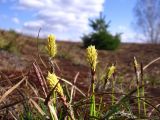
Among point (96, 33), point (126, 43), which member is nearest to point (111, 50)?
point (96, 33)

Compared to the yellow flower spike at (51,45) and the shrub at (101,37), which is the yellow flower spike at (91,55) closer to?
the yellow flower spike at (51,45)

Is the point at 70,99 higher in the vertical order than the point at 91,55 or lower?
lower

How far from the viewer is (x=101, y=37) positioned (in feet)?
82.7

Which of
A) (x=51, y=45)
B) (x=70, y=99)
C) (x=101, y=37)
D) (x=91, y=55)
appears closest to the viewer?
(x=91, y=55)

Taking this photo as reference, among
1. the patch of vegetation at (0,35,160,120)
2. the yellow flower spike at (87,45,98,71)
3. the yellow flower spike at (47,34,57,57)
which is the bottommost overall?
the patch of vegetation at (0,35,160,120)

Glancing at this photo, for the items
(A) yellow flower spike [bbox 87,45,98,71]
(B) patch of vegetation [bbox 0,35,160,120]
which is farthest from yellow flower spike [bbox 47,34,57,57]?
A: (A) yellow flower spike [bbox 87,45,98,71]

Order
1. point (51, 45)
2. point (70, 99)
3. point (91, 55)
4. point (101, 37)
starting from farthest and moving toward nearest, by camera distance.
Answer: point (101, 37) < point (70, 99) < point (51, 45) < point (91, 55)

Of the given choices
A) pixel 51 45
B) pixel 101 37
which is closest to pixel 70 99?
pixel 51 45

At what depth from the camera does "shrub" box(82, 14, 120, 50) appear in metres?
25.0

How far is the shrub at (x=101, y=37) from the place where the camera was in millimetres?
25000

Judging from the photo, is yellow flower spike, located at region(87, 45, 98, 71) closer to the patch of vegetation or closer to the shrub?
the patch of vegetation

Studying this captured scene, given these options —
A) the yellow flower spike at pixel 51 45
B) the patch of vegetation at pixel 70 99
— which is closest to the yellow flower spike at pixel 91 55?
the patch of vegetation at pixel 70 99

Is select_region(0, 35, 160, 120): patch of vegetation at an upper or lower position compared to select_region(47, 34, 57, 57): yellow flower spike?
lower

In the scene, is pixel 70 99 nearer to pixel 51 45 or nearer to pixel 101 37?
pixel 51 45
